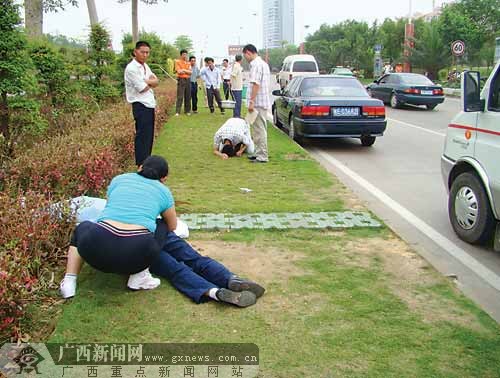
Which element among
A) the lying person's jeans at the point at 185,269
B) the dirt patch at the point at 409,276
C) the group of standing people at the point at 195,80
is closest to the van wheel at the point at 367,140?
the group of standing people at the point at 195,80

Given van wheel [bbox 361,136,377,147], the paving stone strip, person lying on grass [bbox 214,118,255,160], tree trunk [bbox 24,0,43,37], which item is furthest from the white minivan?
tree trunk [bbox 24,0,43,37]

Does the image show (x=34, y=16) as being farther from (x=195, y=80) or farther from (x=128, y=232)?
(x=128, y=232)

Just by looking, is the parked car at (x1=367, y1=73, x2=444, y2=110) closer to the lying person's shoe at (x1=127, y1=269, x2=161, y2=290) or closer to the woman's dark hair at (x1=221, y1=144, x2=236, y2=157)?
the woman's dark hair at (x1=221, y1=144, x2=236, y2=157)

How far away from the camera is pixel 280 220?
217 inches

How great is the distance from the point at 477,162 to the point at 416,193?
221 centimetres

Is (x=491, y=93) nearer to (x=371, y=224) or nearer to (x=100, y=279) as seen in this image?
(x=371, y=224)

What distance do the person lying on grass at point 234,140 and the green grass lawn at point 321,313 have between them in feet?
13.3

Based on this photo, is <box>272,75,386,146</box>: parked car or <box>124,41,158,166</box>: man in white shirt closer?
<box>124,41,158,166</box>: man in white shirt

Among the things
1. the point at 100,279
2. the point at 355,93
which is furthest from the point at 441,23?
the point at 100,279

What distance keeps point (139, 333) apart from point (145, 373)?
0.39 metres

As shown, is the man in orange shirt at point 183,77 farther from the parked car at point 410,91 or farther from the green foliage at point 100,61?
the parked car at point 410,91

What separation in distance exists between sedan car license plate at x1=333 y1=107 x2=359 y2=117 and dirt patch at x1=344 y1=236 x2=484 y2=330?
17.0 feet

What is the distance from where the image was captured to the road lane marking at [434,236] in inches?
170

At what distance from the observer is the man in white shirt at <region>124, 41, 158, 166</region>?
6.97m
